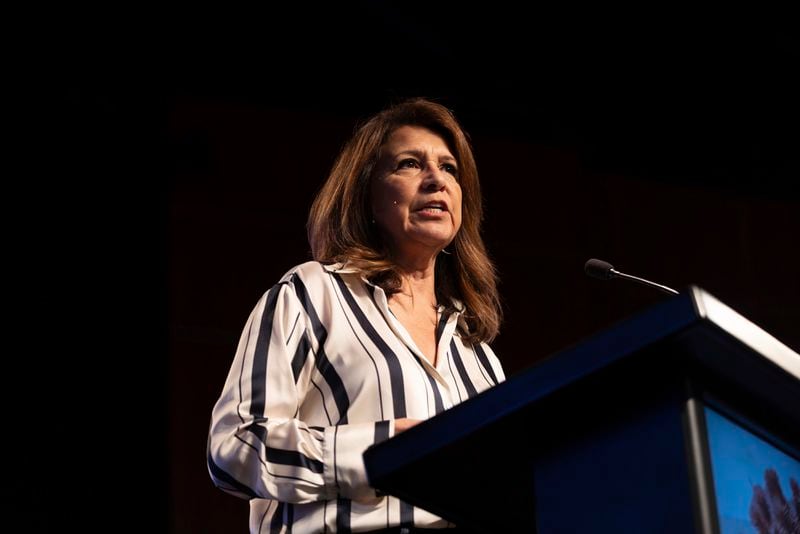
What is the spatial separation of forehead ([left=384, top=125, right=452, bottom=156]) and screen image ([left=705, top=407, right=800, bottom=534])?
1.06 m

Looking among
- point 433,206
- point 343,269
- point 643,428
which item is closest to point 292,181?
point 433,206

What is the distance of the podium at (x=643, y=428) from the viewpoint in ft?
3.26

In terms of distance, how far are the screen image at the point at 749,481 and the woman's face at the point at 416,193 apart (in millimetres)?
913

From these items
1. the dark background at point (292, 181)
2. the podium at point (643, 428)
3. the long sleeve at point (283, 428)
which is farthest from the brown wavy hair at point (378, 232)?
the dark background at point (292, 181)

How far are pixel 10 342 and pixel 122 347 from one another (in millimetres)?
295

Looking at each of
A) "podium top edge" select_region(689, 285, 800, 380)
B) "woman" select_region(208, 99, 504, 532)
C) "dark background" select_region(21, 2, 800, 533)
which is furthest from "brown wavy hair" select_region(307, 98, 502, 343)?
"dark background" select_region(21, 2, 800, 533)

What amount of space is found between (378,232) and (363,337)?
34 centimetres

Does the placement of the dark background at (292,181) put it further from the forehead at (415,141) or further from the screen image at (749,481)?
the screen image at (749,481)

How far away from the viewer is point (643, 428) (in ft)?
3.46

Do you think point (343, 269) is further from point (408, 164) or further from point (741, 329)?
point (741, 329)

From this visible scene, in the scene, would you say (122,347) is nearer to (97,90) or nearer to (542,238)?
(97,90)

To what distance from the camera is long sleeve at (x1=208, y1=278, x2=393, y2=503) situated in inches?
58.1

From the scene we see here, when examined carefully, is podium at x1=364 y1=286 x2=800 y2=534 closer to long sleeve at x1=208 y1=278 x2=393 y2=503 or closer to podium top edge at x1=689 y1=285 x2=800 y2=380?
podium top edge at x1=689 y1=285 x2=800 y2=380

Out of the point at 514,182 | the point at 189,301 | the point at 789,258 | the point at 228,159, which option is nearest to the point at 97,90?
the point at 228,159
